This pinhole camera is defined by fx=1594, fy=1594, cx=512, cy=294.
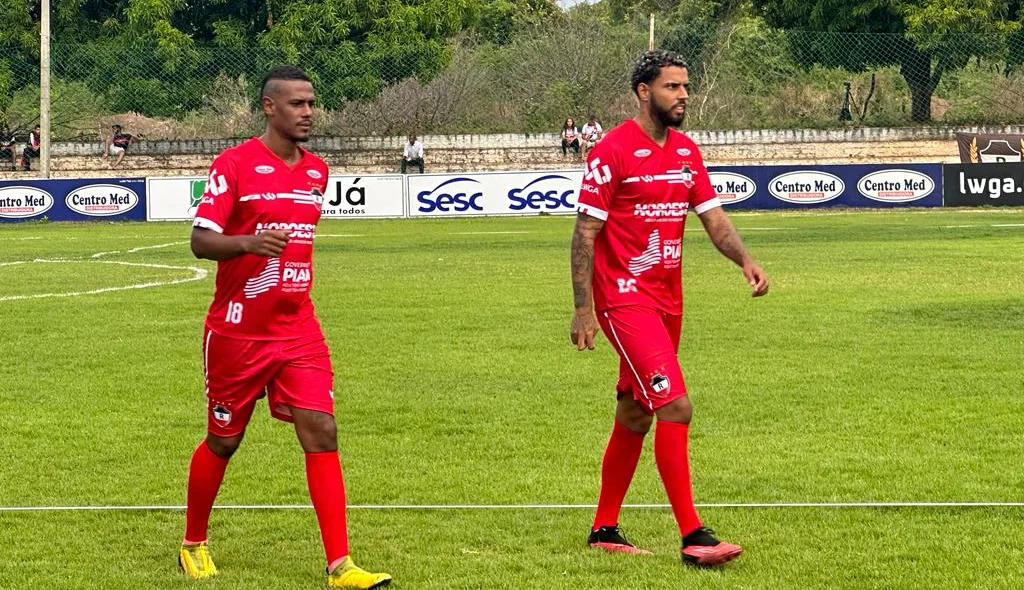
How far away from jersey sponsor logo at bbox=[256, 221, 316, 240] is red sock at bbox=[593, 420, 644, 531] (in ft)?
5.32

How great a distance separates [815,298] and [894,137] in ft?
95.1

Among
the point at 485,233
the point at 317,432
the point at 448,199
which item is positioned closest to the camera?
the point at 317,432

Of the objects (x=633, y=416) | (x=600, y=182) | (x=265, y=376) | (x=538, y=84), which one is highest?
(x=538, y=84)

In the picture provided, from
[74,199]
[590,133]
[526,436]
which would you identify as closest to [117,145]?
[74,199]

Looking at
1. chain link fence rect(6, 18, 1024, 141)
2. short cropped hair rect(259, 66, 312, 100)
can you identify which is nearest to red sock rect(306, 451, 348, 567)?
short cropped hair rect(259, 66, 312, 100)

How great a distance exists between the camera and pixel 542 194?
38.9m

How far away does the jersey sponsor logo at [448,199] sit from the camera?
3884 cm

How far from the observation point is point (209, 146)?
47.3 meters

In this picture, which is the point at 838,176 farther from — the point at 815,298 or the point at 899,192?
the point at 815,298

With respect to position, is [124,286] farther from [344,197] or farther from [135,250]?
[344,197]

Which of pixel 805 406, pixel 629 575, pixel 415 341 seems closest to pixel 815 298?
pixel 415 341

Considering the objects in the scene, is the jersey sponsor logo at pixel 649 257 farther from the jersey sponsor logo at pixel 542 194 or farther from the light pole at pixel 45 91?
the light pole at pixel 45 91

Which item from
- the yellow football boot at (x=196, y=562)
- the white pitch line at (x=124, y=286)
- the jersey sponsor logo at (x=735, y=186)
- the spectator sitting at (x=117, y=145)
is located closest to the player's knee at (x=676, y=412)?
the yellow football boot at (x=196, y=562)

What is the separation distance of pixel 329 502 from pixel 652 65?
2.29 m
